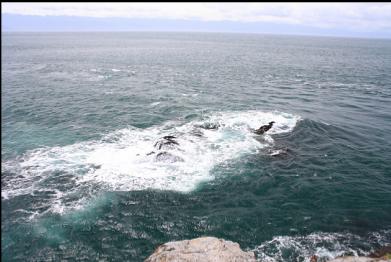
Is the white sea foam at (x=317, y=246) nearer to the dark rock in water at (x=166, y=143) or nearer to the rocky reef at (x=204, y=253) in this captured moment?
the rocky reef at (x=204, y=253)

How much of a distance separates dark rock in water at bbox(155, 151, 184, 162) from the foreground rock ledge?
1876 cm

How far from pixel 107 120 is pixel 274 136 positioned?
96.8ft

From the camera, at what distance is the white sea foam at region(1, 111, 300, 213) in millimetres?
35812

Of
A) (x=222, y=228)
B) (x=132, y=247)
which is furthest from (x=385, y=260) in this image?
(x=132, y=247)

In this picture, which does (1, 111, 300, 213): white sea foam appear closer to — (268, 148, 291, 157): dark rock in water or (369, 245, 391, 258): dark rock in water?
(268, 148, 291, 157): dark rock in water

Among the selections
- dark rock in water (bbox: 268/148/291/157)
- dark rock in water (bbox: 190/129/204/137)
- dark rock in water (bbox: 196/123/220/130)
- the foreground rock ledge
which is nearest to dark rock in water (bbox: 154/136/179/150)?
dark rock in water (bbox: 190/129/204/137)

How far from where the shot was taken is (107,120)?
57906 millimetres

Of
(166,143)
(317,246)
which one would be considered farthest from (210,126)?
(317,246)

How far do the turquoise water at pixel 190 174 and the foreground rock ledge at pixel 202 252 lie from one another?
4.34 meters

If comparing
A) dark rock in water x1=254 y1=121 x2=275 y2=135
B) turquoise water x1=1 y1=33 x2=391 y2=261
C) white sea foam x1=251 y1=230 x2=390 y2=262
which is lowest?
white sea foam x1=251 y1=230 x2=390 y2=262

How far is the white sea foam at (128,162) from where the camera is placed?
117 ft

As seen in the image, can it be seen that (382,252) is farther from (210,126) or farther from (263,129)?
(210,126)

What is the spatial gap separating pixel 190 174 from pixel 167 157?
4784mm

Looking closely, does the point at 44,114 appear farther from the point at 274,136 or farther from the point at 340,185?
the point at 340,185
